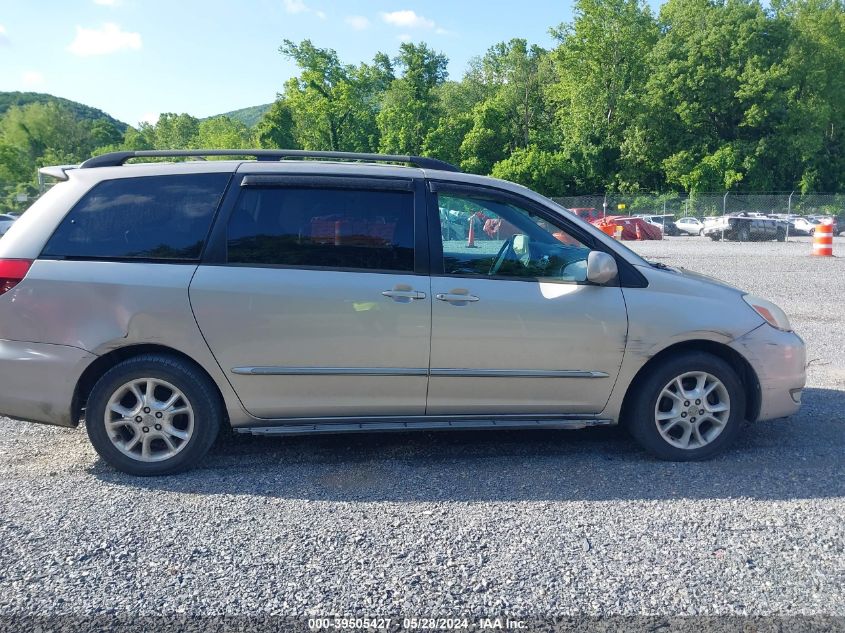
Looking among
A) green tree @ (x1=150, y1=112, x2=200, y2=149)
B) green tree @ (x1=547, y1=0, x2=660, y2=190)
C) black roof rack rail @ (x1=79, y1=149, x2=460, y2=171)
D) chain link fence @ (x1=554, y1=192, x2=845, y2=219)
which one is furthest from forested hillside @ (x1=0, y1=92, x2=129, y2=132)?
black roof rack rail @ (x1=79, y1=149, x2=460, y2=171)

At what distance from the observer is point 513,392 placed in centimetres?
431

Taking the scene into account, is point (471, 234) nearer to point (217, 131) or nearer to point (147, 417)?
point (147, 417)

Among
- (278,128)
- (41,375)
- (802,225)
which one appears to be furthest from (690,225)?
(278,128)

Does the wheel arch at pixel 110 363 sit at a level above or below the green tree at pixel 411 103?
below

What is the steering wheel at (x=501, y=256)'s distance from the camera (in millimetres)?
4344

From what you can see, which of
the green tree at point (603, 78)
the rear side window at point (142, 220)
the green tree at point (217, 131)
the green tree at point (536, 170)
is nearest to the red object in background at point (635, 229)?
the green tree at point (536, 170)

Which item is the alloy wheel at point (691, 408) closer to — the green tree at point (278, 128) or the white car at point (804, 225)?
the white car at point (804, 225)

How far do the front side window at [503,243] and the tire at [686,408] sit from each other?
831 millimetres

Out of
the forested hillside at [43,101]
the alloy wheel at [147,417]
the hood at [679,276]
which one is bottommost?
the alloy wheel at [147,417]

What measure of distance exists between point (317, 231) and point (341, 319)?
1.91ft

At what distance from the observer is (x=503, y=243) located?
14.5ft

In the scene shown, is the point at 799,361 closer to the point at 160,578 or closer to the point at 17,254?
the point at 160,578

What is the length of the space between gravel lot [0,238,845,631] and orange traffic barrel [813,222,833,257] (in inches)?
668

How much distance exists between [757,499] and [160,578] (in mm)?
3159
